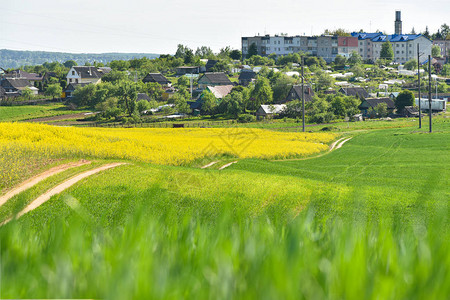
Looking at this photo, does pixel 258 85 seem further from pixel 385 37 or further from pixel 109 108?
pixel 385 37

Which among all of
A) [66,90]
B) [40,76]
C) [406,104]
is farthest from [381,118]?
[40,76]

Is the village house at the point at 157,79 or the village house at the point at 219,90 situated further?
the village house at the point at 157,79

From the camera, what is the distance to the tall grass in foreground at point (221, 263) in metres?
1.72

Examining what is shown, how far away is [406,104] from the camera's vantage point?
87.2 meters

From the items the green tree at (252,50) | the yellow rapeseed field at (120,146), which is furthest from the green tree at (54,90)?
the green tree at (252,50)

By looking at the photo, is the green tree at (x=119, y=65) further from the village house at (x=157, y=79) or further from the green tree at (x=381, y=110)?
the green tree at (x=381, y=110)

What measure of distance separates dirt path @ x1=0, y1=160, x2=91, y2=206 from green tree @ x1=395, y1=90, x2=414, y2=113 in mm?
71964

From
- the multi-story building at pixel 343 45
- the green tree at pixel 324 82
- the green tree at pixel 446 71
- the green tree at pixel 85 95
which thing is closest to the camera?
the green tree at pixel 85 95

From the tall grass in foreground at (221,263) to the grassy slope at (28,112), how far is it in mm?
84314

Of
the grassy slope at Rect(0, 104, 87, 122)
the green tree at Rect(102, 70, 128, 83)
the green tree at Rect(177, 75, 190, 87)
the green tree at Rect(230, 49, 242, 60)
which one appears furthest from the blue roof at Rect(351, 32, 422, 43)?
the grassy slope at Rect(0, 104, 87, 122)

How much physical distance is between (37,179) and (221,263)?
22300 millimetres

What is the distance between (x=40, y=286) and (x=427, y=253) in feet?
5.45

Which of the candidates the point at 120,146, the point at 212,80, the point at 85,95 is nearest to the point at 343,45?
the point at 212,80

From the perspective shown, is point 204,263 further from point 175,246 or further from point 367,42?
point 367,42
